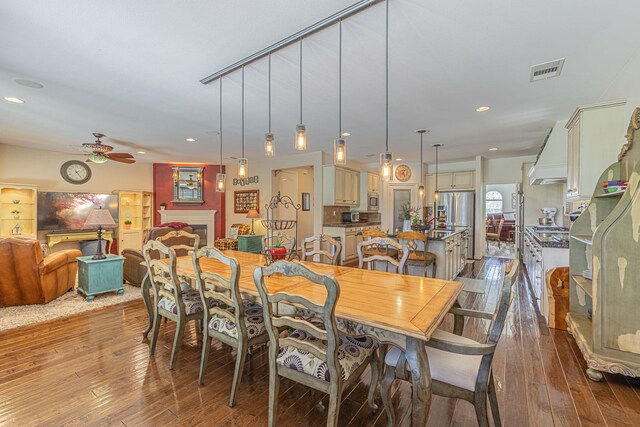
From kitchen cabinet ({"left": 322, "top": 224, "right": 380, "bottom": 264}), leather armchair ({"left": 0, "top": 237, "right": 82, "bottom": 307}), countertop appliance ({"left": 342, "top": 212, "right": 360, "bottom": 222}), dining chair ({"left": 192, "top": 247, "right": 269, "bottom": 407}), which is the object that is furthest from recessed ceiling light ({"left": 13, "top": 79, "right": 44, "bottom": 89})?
countertop appliance ({"left": 342, "top": 212, "right": 360, "bottom": 222})

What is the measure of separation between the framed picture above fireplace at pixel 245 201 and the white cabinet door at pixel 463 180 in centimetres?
534

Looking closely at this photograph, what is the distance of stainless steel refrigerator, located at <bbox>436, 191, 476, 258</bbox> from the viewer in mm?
7121

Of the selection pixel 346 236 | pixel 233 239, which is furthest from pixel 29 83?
pixel 346 236

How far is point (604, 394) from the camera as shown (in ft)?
6.55

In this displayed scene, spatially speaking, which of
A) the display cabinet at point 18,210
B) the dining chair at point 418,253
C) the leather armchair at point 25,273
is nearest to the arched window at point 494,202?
the dining chair at point 418,253

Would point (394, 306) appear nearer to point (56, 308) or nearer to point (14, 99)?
point (56, 308)

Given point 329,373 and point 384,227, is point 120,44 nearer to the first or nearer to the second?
point 329,373

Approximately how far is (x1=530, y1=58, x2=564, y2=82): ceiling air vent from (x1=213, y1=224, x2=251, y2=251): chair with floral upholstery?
6.53m

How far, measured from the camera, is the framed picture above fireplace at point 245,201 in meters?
7.93

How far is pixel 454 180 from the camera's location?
750 cm

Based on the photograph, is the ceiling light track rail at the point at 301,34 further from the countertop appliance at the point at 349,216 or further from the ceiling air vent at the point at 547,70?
the countertop appliance at the point at 349,216

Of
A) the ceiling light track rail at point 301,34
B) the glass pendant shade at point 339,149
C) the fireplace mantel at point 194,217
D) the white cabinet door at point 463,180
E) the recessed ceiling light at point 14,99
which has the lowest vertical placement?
the fireplace mantel at point 194,217

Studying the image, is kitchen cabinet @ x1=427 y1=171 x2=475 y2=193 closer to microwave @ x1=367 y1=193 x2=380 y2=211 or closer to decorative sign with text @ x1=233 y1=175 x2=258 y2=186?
microwave @ x1=367 y1=193 x2=380 y2=211

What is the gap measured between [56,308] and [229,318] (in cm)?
326
